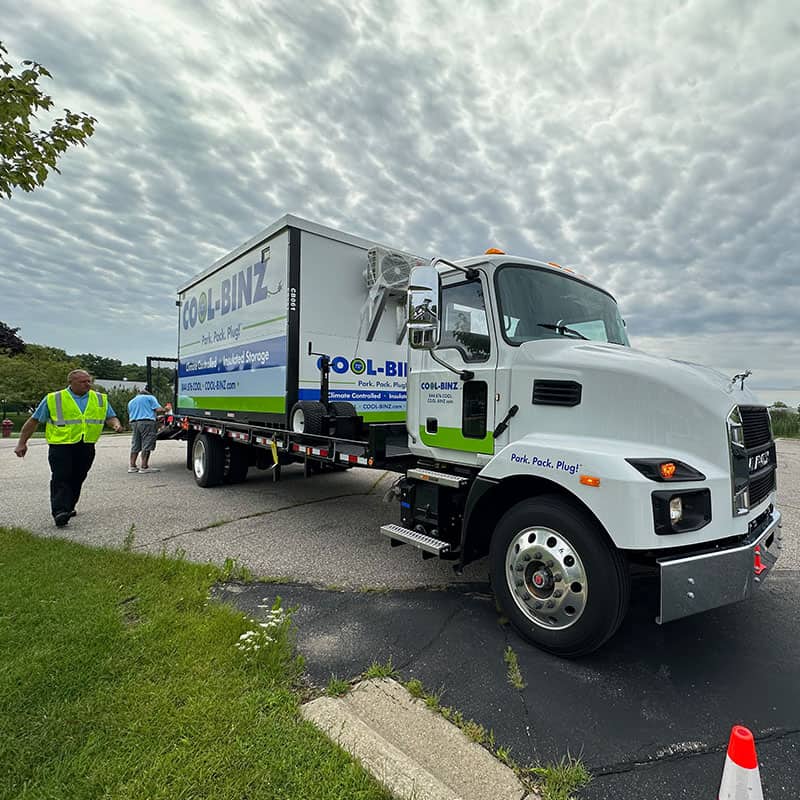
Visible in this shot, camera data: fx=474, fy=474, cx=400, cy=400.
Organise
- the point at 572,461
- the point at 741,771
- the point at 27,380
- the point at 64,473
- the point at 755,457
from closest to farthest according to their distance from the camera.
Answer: the point at 741,771 → the point at 572,461 → the point at 755,457 → the point at 64,473 → the point at 27,380

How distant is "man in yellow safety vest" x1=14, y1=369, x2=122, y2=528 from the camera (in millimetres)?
5434

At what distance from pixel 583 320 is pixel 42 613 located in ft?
14.1

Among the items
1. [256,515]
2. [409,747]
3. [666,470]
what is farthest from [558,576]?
[256,515]

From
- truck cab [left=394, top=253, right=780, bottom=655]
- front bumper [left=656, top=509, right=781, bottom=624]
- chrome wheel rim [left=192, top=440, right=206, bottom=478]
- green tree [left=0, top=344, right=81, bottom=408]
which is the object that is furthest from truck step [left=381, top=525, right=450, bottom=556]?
green tree [left=0, top=344, right=81, bottom=408]

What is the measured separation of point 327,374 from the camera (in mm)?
5324

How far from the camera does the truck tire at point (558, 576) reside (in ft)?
8.59

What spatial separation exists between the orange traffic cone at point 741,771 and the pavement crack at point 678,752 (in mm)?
757

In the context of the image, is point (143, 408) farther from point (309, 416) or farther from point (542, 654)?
point (542, 654)

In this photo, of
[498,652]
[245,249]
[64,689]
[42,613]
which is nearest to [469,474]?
[498,652]

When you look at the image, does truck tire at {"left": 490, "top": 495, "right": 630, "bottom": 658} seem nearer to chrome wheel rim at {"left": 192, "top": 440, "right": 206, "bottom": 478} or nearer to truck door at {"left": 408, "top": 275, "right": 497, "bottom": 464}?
truck door at {"left": 408, "top": 275, "right": 497, "bottom": 464}

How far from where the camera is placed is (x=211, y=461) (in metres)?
7.83

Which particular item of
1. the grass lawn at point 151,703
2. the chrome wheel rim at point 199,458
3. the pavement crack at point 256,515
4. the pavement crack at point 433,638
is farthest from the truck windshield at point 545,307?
the chrome wheel rim at point 199,458

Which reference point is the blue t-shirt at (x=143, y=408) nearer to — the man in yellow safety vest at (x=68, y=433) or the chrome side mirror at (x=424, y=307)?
the man in yellow safety vest at (x=68, y=433)

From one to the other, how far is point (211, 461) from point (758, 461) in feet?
23.8
